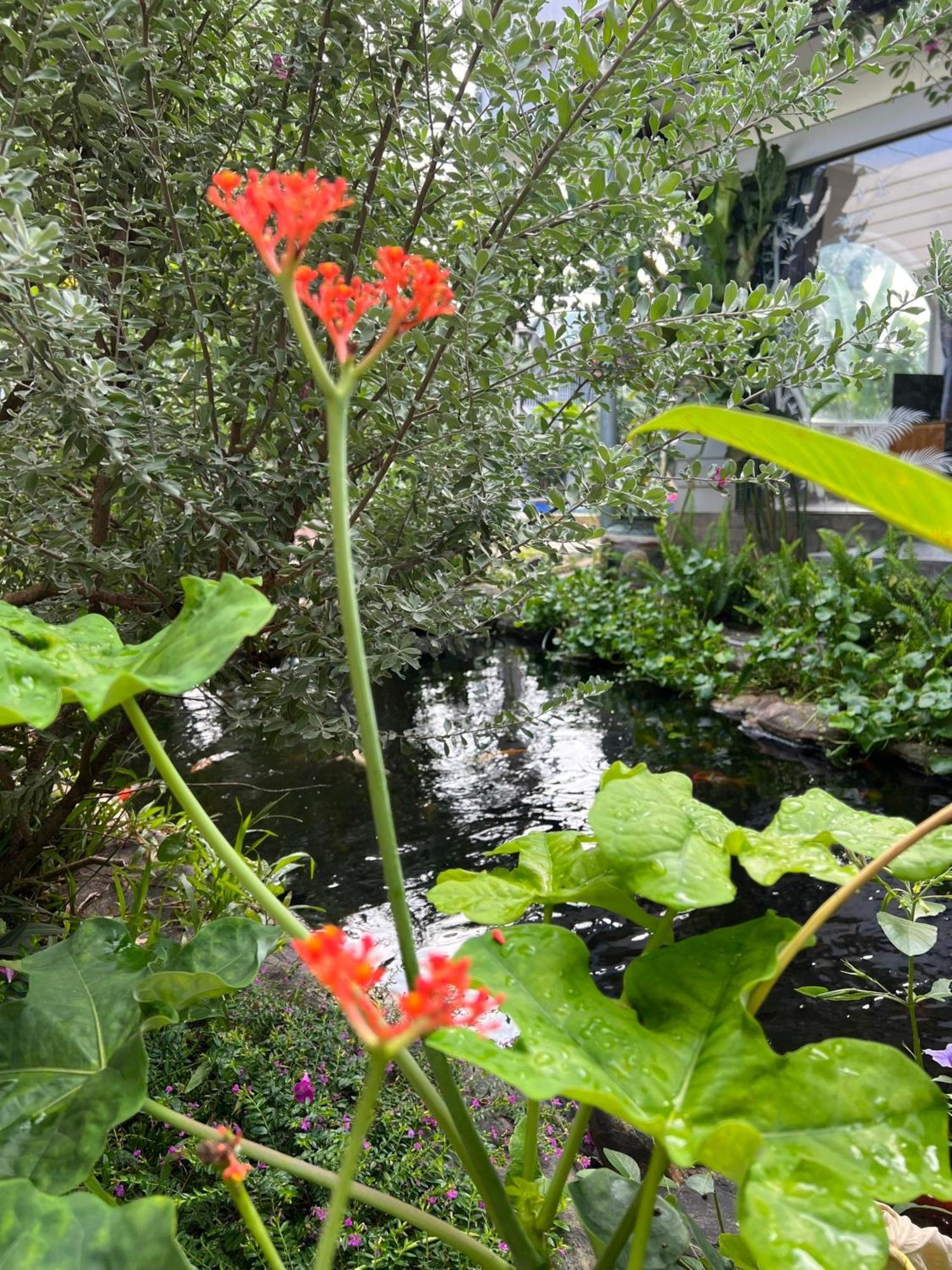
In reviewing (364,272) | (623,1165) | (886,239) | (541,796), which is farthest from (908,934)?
(886,239)

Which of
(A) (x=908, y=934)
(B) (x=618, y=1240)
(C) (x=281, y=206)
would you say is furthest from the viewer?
(A) (x=908, y=934)

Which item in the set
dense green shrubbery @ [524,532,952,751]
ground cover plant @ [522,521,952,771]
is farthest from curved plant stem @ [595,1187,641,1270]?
dense green shrubbery @ [524,532,952,751]

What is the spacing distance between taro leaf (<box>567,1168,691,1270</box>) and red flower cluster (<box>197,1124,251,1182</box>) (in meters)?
0.32

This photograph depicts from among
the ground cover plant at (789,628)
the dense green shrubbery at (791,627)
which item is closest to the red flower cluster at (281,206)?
the ground cover plant at (789,628)

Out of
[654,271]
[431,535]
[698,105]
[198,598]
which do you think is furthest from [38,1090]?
[654,271]

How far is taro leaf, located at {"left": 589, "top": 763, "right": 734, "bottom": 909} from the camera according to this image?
22.4 inches

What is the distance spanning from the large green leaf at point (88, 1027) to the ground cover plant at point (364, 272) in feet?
2.00

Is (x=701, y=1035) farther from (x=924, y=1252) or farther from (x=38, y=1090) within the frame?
(x=924, y=1252)

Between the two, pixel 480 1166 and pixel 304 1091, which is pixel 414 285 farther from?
pixel 304 1091

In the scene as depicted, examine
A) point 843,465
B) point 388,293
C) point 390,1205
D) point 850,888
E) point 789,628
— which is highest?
point 388,293

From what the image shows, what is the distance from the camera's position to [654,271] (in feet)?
6.22

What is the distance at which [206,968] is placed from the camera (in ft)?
2.40

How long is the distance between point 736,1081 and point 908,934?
0.70 m

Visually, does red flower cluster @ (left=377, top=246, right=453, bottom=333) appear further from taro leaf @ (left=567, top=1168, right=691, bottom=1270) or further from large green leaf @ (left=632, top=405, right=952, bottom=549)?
taro leaf @ (left=567, top=1168, right=691, bottom=1270)
